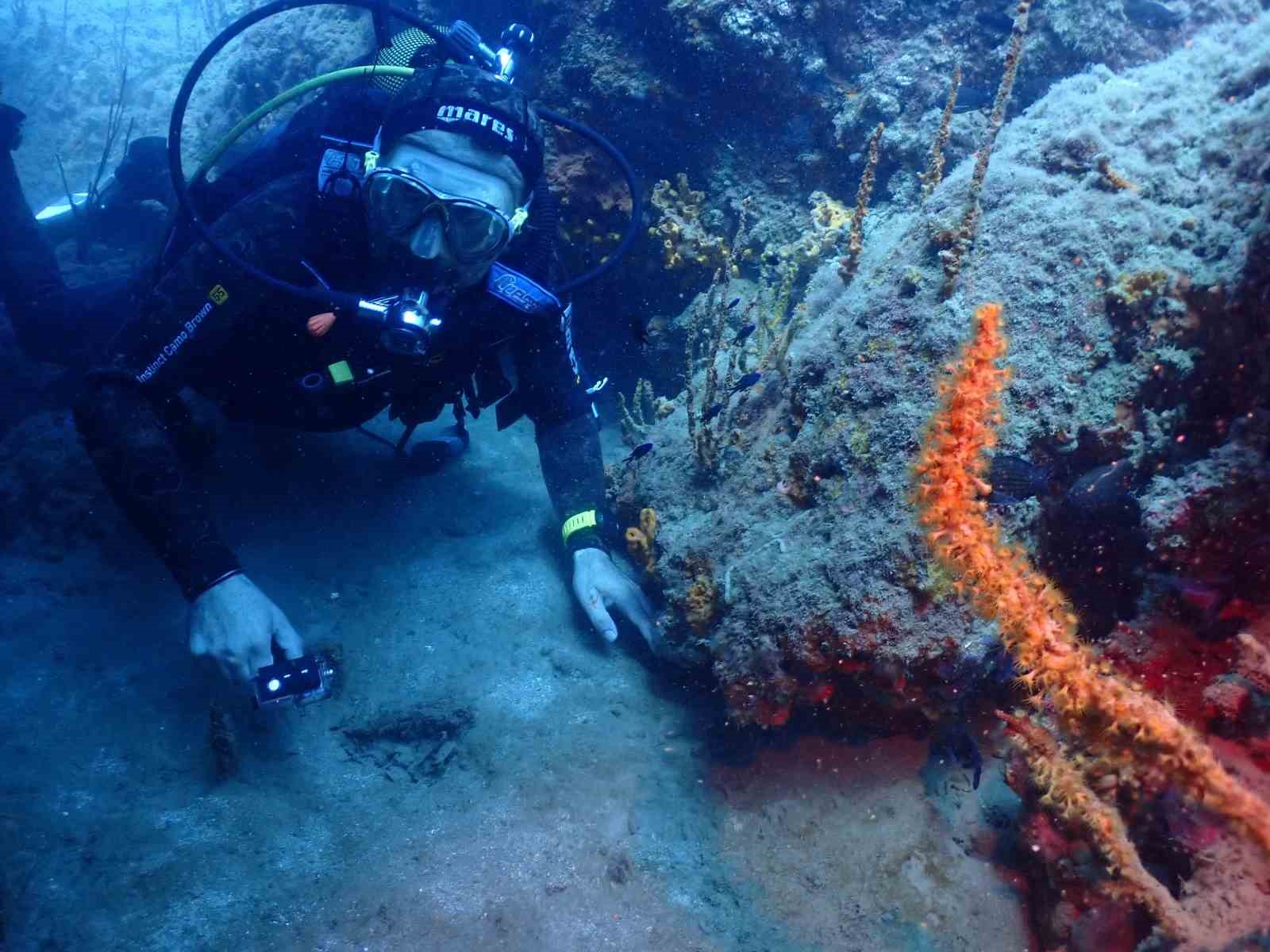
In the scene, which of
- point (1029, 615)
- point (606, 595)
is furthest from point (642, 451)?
point (1029, 615)

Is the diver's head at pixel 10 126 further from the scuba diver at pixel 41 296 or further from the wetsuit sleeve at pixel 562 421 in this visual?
the wetsuit sleeve at pixel 562 421

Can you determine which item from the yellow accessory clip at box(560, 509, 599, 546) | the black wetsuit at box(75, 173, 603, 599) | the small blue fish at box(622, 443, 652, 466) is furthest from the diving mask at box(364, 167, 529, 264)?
the yellow accessory clip at box(560, 509, 599, 546)

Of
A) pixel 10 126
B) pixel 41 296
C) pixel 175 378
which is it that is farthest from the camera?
pixel 10 126

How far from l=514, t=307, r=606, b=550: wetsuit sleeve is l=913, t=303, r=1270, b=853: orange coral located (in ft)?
7.77

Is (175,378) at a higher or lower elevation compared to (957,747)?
higher

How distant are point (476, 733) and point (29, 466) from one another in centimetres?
351

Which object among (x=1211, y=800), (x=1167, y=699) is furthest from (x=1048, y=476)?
(x=1211, y=800)

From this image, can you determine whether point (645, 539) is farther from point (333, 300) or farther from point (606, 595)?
point (333, 300)

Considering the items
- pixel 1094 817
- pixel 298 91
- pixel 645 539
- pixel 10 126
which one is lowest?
pixel 645 539

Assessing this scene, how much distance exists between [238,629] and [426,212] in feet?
7.30

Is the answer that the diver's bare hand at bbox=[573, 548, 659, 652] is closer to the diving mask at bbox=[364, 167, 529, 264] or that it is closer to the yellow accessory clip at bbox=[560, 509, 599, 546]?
the yellow accessory clip at bbox=[560, 509, 599, 546]

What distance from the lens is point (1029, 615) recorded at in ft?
6.60

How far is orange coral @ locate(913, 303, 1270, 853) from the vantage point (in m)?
1.69

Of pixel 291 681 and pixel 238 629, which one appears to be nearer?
pixel 291 681
